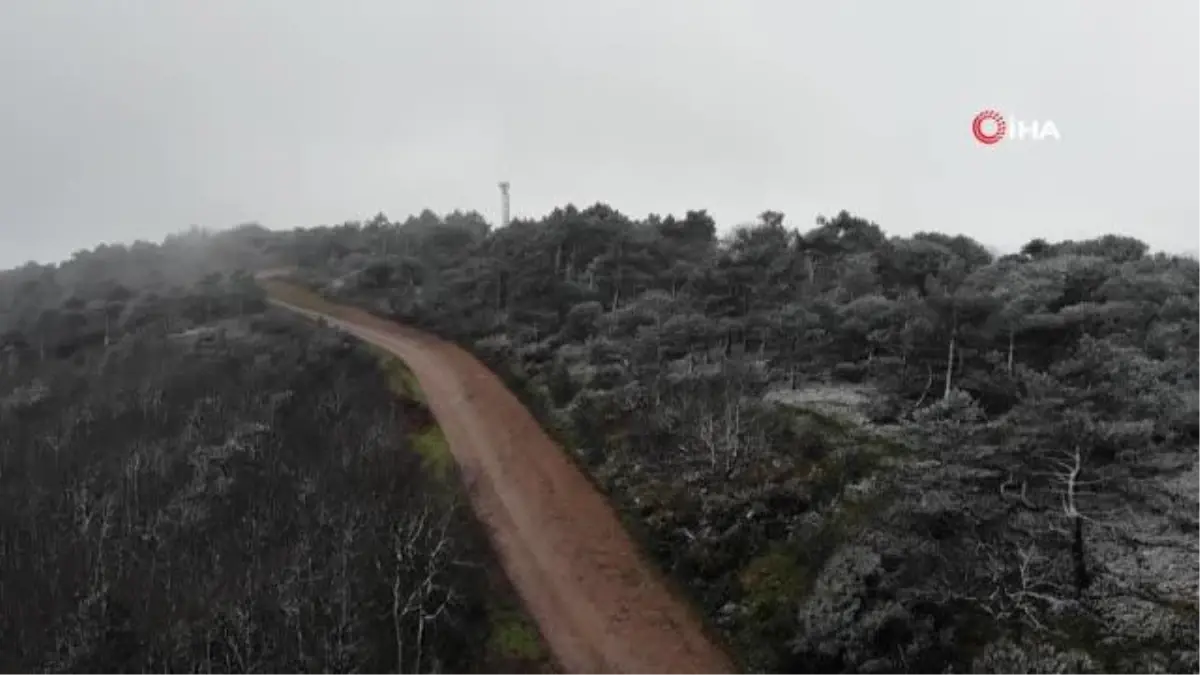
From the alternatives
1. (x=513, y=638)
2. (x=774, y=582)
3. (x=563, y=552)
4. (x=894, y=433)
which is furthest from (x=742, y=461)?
(x=513, y=638)

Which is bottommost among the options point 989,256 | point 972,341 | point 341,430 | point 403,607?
point 403,607

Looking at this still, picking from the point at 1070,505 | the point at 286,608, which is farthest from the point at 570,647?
the point at 1070,505

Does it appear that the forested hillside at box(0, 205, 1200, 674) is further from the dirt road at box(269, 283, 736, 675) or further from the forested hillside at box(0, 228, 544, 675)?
the dirt road at box(269, 283, 736, 675)

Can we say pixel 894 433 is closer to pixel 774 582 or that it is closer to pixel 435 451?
pixel 774 582

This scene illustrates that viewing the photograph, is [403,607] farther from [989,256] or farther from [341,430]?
[989,256]

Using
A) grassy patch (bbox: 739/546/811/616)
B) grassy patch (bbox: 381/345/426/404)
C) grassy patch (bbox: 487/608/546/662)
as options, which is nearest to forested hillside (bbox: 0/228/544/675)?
grassy patch (bbox: 487/608/546/662)

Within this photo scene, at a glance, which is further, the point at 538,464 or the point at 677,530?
the point at 538,464
